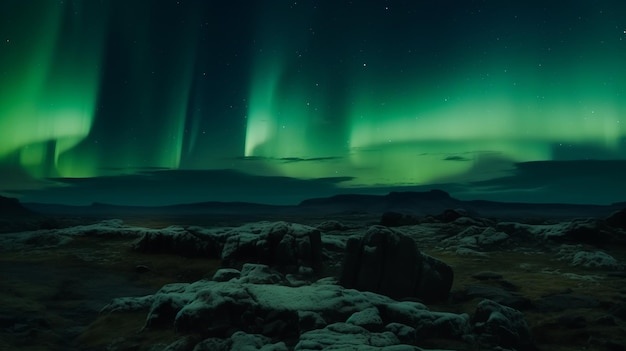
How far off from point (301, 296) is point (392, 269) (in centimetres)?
794

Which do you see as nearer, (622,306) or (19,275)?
(622,306)

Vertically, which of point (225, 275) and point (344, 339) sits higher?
point (344, 339)

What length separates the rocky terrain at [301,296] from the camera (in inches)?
734

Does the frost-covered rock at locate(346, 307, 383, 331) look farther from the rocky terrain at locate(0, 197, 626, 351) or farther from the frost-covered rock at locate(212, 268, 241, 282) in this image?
the frost-covered rock at locate(212, 268, 241, 282)

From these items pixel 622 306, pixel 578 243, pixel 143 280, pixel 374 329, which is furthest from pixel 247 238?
pixel 578 243

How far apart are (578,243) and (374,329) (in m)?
47.8

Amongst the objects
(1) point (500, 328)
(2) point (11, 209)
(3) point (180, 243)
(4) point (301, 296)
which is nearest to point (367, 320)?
(4) point (301, 296)

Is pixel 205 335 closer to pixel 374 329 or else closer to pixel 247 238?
pixel 374 329

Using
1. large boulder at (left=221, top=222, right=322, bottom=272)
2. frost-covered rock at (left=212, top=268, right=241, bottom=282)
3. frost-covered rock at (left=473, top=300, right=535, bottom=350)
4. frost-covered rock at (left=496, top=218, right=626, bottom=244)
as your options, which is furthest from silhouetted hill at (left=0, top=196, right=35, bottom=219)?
Result: frost-covered rock at (left=473, top=300, right=535, bottom=350)

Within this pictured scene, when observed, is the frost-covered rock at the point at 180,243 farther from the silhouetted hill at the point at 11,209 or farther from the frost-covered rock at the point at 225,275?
the silhouetted hill at the point at 11,209

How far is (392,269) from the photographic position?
27.0 m

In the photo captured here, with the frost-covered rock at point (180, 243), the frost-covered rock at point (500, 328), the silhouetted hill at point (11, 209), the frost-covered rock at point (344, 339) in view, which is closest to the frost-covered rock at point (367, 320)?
the frost-covered rock at point (344, 339)

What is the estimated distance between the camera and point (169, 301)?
21266 millimetres

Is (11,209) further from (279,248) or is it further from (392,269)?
(392,269)
